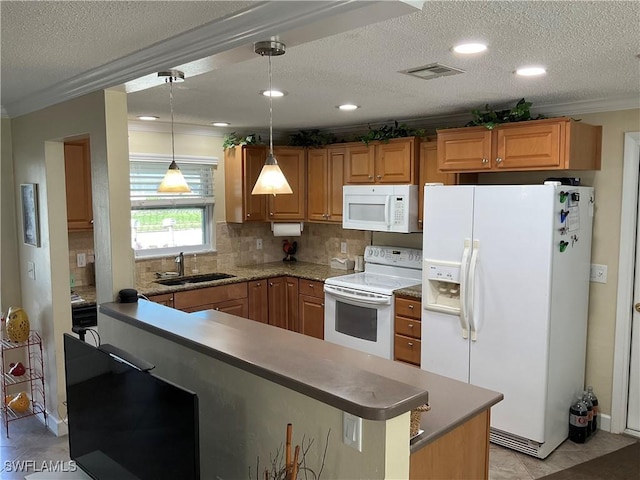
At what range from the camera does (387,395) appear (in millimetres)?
1574

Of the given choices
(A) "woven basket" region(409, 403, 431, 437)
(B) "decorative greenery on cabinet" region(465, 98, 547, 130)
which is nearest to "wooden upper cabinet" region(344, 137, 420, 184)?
(B) "decorative greenery on cabinet" region(465, 98, 547, 130)

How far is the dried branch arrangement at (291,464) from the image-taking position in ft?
5.35

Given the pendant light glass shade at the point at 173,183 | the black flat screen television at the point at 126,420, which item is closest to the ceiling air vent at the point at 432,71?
the pendant light glass shade at the point at 173,183

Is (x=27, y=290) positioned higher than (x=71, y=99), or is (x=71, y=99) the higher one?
(x=71, y=99)

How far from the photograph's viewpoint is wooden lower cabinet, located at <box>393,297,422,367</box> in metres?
4.16

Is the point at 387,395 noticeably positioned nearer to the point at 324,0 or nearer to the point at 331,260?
the point at 324,0

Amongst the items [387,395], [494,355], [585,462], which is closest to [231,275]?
[494,355]

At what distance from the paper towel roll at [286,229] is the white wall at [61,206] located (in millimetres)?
2332

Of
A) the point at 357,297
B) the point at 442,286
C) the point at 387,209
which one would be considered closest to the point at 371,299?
the point at 357,297

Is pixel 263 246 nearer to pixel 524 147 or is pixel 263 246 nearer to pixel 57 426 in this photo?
pixel 57 426

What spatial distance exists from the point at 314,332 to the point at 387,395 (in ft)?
11.6

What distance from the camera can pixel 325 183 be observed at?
5297mm

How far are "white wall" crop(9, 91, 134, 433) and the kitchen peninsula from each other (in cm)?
47

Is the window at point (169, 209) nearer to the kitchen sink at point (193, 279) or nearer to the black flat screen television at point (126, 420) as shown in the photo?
the kitchen sink at point (193, 279)
